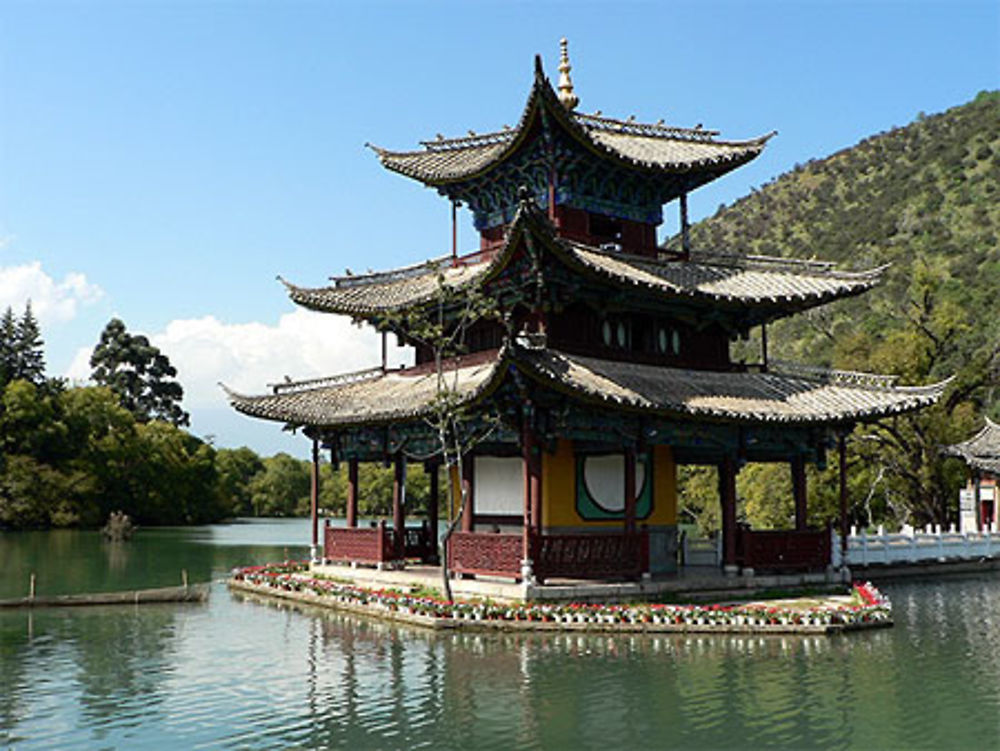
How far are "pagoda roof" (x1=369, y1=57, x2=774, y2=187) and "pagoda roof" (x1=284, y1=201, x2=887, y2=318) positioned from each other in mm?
2381

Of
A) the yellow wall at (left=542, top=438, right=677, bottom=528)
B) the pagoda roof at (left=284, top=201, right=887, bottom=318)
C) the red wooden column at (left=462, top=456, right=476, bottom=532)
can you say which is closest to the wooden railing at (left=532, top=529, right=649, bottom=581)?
the yellow wall at (left=542, top=438, right=677, bottom=528)

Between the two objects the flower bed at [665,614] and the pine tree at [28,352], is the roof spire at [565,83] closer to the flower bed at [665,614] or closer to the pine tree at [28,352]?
the flower bed at [665,614]

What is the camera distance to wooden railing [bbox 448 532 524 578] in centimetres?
2102

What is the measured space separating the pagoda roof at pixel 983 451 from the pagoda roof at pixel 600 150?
58.6ft

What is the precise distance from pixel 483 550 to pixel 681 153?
1270 centimetres

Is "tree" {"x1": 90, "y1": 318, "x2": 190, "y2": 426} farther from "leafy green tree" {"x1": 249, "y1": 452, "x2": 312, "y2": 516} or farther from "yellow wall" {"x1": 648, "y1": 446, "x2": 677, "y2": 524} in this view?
"yellow wall" {"x1": 648, "y1": 446, "x2": 677, "y2": 524}

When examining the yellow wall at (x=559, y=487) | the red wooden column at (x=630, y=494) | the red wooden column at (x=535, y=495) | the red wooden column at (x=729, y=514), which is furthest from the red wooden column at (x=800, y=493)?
the red wooden column at (x=535, y=495)

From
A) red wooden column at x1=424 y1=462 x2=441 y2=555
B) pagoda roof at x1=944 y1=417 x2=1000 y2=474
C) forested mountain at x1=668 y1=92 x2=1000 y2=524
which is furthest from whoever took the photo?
forested mountain at x1=668 y1=92 x2=1000 y2=524

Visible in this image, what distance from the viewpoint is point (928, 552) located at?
3170cm

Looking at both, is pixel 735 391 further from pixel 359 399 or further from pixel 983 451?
pixel 983 451

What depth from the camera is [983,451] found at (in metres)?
39.1

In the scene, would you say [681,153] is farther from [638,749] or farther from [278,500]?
[278,500]

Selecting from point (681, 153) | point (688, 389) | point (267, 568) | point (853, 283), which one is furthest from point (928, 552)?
point (267, 568)

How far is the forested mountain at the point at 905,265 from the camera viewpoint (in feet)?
142
